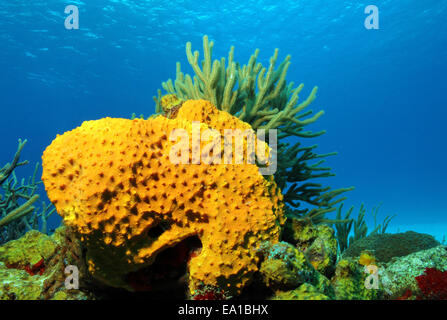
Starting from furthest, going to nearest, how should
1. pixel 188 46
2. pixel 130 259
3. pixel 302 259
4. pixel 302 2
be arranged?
pixel 302 2
pixel 188 46
pixel 302 259
pixel 130 259

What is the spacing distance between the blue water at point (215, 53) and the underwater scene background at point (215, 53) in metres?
0.15

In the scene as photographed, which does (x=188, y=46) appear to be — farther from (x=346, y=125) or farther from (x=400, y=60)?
(x=346, y=125)

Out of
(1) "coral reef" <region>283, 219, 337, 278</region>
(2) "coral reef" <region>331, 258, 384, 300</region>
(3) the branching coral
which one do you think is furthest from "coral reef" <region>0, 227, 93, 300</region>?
(3) the branching coral

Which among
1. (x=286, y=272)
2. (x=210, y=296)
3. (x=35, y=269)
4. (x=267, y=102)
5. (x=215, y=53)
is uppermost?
(x=215, y=53)

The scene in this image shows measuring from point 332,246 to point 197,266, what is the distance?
67.0 inches

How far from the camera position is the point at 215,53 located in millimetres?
37562

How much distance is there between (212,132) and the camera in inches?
87.1

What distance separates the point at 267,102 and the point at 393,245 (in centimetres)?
329

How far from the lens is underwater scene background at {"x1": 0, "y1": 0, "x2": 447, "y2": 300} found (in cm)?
2500

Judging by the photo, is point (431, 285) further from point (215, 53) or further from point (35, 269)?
point (215, 53)

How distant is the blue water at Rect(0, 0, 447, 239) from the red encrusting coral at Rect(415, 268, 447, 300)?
21135 mm

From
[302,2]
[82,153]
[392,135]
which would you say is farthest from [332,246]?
[392,135]

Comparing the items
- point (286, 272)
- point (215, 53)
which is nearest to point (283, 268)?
point (286, 272)

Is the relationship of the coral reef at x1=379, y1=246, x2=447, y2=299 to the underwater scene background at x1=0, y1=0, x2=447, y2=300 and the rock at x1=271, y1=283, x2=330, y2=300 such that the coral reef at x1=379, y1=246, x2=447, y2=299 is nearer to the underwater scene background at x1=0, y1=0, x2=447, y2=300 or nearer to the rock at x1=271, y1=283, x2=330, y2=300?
the rock at x1=271, y1=283, x2=330, y2=300
